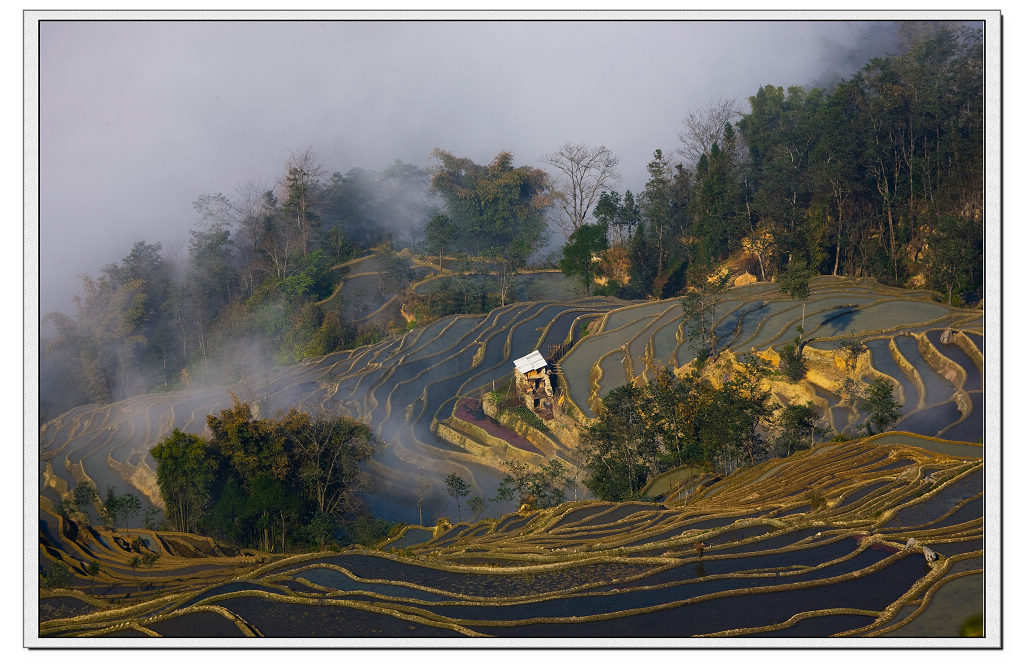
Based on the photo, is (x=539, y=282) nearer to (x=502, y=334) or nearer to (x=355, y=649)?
(x=502, y=334)

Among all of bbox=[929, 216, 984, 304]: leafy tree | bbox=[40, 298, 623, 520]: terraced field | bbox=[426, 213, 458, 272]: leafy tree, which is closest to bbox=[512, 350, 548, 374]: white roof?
bbox=[40, 298, 623, 520]: terraced field

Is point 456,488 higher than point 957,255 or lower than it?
lower

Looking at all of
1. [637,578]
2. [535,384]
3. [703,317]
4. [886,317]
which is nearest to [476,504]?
[535,384]

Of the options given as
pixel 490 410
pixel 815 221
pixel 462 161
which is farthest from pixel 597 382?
pixel 462 161

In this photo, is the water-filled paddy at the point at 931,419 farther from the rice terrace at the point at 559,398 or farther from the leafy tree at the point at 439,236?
the leafy tree at the point at 439,236

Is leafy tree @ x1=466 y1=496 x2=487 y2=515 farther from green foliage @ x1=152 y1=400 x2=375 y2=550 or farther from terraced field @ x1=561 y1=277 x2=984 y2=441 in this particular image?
terraced field @ x1=561 y1=277 x2=984 y2=441

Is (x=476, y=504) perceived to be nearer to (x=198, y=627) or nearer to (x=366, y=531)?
(x=366, y=531)
